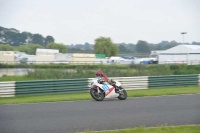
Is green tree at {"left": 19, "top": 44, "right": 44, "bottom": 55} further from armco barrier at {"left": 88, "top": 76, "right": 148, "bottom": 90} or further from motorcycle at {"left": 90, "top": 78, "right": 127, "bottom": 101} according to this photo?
motorcycle at {"left": 90, "top": 78, "right": 127, "bottom": 101}

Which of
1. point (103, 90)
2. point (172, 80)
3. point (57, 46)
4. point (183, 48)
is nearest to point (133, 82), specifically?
point (172, 80)

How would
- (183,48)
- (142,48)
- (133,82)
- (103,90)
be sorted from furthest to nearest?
(142,48) < (183,48) < (133,82) < (103,90)

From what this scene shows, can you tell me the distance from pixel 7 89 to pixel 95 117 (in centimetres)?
719

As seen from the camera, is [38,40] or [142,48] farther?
[142,48]

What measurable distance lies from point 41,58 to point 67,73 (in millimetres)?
20721

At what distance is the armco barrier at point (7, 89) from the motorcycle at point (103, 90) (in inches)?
163

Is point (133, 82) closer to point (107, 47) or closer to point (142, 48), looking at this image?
point (142, 48)

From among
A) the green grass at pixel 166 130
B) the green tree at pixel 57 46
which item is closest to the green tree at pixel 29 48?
the green tree at pixel 57 46

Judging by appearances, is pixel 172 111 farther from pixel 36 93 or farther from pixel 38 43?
pixel 38 43

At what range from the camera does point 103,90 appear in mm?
13359

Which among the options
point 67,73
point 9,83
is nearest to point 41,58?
point 67,73

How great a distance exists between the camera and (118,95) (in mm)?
13609

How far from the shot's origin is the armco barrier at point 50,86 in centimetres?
1526

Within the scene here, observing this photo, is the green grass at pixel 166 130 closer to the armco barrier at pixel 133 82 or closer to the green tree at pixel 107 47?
the armco barrier at pixel 133 82
